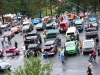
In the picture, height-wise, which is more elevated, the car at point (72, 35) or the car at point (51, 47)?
the car at point (72, 35)

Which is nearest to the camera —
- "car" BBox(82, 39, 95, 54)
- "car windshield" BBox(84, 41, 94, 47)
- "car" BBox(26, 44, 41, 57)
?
"car" BBox(82, 39, 95, 54)

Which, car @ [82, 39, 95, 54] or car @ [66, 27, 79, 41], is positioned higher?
car @ [66, 27, 79, 41]

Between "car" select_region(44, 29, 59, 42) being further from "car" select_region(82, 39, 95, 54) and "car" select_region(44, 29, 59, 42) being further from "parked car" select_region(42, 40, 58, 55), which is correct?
"car" select_region(82, 39, 95, 54)

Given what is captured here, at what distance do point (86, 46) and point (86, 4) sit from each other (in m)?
37.1

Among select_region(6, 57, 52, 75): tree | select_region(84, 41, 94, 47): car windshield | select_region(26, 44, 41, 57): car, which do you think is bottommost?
select_region(26, 44, 41, 57): car

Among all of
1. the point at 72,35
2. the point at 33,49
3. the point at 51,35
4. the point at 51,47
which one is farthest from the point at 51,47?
the point at 51,35

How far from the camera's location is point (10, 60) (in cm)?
4234

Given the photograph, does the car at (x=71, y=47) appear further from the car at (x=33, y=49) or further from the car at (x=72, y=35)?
the car at (x=33, y=49)

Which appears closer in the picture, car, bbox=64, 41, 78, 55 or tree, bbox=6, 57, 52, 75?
tree, bbox=6, 57, 52, 75

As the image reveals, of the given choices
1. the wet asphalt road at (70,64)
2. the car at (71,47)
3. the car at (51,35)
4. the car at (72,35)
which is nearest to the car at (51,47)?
the wet asphalt road at (70,64)

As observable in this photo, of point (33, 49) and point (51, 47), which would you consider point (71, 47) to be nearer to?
point (51, 47)

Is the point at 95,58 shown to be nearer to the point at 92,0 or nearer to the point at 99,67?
Result: the point at 99,67

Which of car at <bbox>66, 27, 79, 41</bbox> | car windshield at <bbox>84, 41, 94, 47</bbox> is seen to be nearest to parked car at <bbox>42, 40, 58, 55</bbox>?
car at <bbox>66, 27, 79, 41</bbox>

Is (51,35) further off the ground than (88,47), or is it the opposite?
(51,35)
